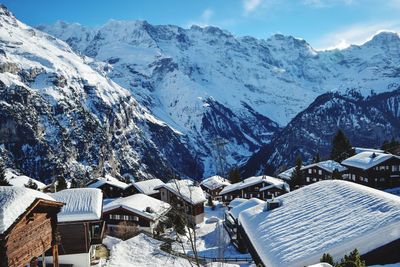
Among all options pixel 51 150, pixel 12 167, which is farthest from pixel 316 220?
pixel 51 150

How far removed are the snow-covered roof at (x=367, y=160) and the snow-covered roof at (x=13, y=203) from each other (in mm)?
60955

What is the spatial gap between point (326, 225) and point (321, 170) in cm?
6674

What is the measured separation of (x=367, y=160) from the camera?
71.6m

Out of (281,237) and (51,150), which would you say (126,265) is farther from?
(51,150)

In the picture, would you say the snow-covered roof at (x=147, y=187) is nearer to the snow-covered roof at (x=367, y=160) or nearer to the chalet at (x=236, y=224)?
the chalet at (x=236, y=224)

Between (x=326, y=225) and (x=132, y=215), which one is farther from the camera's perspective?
(x=132, y=215)

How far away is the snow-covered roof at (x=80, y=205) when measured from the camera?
31.2 meters

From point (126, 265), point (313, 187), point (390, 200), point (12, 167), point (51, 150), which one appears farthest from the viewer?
point (51, 150)

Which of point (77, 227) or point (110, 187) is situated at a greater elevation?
point (77, 227)

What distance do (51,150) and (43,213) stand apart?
153031 mm

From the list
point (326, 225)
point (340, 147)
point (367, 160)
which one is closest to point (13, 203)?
point (326, 225)

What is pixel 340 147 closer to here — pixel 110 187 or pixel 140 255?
pixel 110 187

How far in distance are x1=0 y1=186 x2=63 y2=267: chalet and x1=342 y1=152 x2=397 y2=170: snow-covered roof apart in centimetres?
5897

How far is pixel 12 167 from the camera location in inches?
5802
